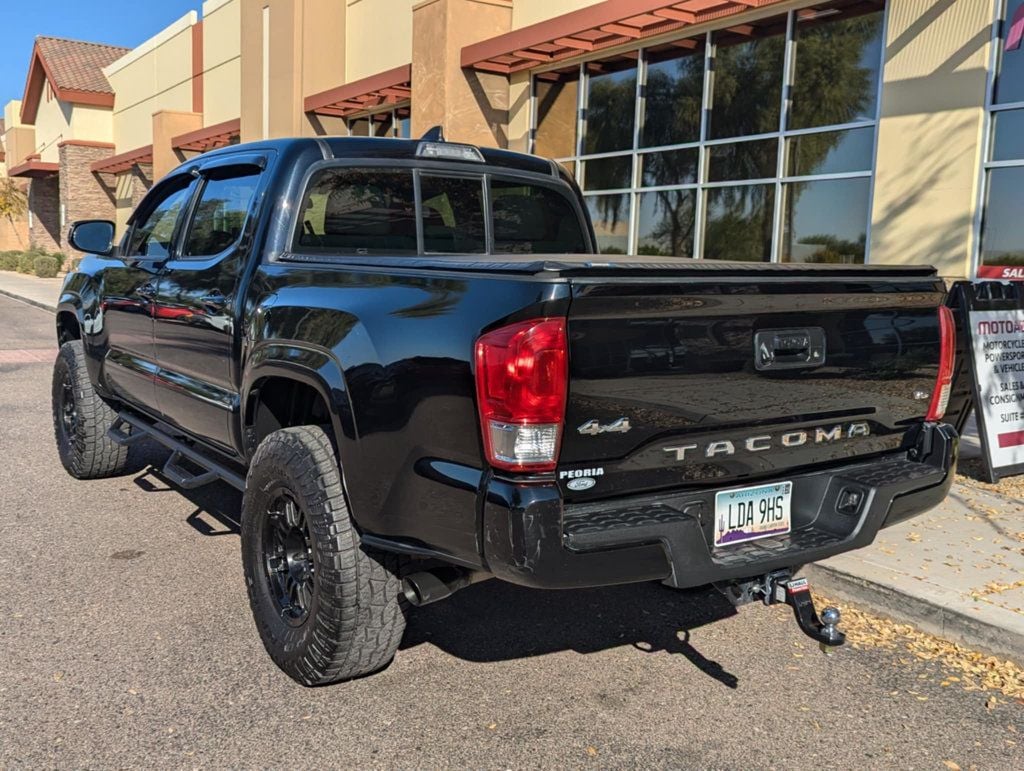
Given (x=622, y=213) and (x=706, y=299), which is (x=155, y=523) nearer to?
(x=706, y=299)

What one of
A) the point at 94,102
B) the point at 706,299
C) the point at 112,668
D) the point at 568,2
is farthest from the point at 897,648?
the point at 94,102

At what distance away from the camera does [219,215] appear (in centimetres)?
467

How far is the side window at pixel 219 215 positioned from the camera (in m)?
4.41

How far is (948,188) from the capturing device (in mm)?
9617

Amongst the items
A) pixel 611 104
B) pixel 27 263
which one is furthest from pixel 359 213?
pixel 27 263

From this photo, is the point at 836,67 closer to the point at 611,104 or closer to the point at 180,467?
the point at 611,104

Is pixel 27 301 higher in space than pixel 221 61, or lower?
lower

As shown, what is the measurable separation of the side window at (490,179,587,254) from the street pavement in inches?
69.5

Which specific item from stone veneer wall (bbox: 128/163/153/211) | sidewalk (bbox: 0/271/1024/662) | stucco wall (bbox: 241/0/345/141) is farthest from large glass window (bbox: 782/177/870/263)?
stone veneer wall (bbox: 128/163/153/211)

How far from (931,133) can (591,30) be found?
4744mm

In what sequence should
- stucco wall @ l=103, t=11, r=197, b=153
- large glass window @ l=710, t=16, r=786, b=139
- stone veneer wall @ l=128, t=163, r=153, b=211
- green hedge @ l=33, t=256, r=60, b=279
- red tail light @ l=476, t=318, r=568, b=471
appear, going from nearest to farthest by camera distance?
red tail light @ l=476, t=318, r=568, b=471 < large glass window @ l=710, t=16, r=786, b=139 < stucco wall @ l=103, t=11, r=197, b=153 < stone veneer wall @ l=128, t=163, r=153, b=211 < green hedge @ l=33, t=256, r=60, b=279

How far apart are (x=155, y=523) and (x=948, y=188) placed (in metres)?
8.14

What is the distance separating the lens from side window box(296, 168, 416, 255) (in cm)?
423

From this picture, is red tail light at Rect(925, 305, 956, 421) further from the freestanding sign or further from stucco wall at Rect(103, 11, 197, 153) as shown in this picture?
stucco wall at Rect(103, 11, 197, 153)
